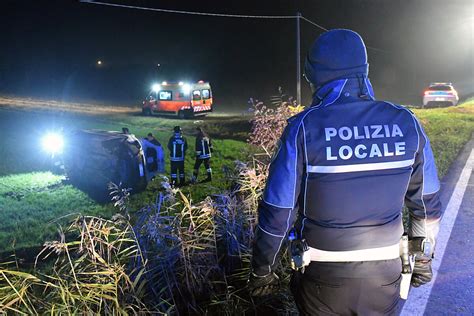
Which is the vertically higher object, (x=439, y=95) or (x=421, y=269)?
(x=439, y=95)

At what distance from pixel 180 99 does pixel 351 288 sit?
→ 4494 mm

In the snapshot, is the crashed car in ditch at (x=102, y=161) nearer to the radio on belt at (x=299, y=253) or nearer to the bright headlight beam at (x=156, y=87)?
the bright headlight beam at (x=156, y=87)

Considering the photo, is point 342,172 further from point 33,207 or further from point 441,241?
point 33,207

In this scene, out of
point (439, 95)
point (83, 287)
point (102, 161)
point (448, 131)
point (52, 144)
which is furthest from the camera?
point (439, 95)

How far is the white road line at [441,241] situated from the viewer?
3.17 meters

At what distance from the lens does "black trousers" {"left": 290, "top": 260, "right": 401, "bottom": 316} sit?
1714mm

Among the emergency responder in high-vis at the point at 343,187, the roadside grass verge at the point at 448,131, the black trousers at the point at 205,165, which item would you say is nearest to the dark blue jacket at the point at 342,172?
the emergency responder in high-vis at the point at 343,187

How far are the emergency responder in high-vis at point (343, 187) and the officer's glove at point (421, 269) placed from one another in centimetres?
26

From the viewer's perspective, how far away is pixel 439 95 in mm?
20234

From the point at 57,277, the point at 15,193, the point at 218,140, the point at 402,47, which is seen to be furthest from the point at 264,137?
the point at 402,47

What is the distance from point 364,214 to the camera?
1.73 meters

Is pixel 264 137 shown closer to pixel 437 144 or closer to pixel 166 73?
pixel 166 73

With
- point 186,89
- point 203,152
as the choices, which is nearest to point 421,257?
point 203,152

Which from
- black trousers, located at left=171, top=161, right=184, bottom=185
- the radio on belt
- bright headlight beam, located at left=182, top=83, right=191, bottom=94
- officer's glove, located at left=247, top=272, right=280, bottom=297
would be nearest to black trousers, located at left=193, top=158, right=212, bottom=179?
black trousers, located at left=171, top=161, right=184, bottom=185
